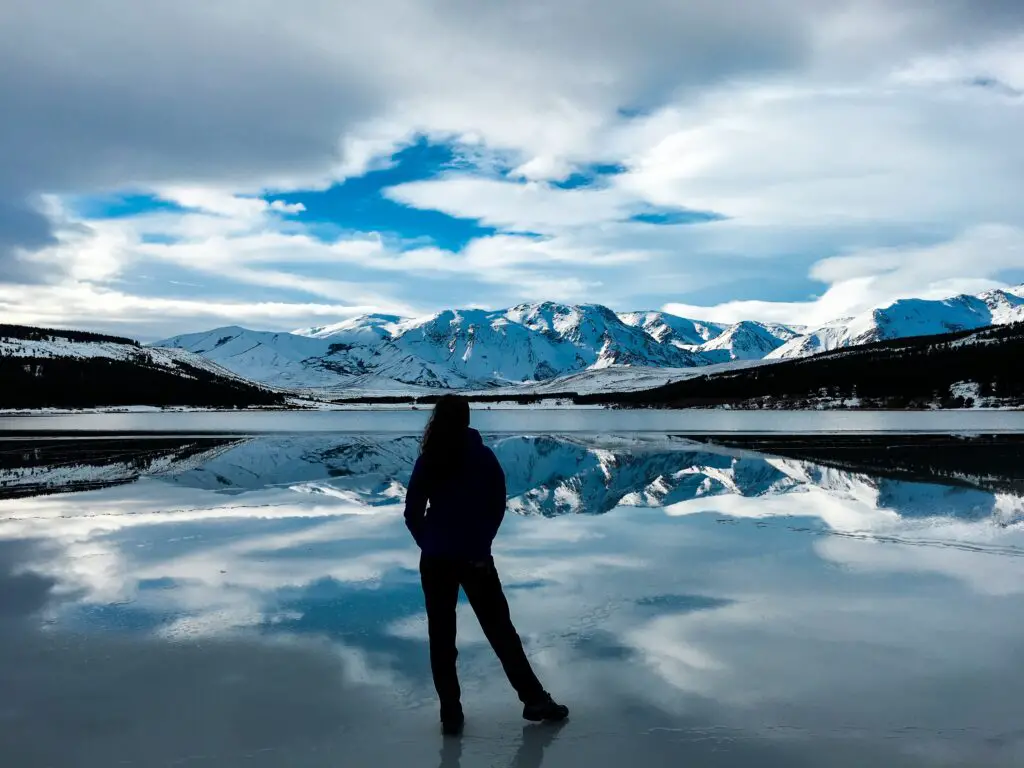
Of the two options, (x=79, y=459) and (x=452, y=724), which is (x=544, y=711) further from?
(x=79, y=459)

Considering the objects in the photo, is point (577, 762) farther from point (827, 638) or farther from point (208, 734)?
point (827, 638)

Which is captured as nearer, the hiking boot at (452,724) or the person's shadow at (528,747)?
the person's shadow at (528,747)

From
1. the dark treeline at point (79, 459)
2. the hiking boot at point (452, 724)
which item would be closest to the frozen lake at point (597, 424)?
the dark treeline at point (79, 459)

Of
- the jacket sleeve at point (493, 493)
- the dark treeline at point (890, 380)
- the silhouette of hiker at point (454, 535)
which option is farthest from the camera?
the dark treeline at point (890, 380)

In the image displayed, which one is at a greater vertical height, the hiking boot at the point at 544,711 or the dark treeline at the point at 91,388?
the dark treeline at the point at 91,388

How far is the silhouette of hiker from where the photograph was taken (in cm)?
604

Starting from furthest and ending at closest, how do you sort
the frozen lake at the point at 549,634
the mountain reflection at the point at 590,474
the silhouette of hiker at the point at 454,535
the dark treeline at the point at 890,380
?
the dark treeline at the point at 890,380 → the mountain reflection at the point at 590,474 → the silhouette of hiker at the point at 454,535 → the frozen lake at the point at 549,634

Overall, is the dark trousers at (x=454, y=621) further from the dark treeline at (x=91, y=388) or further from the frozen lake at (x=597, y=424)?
the dark treeline at (x=91, y=388)

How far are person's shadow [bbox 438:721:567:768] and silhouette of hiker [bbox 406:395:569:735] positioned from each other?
13cm

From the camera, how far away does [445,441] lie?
6.02 metres

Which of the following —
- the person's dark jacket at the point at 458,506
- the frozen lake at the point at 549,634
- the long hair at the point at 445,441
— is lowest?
the frozen lake at the point at 549,634

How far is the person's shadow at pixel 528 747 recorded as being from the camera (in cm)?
544

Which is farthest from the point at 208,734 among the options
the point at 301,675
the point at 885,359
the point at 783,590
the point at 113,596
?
the point at 885,359

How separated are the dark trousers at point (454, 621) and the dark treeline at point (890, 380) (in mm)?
146834
